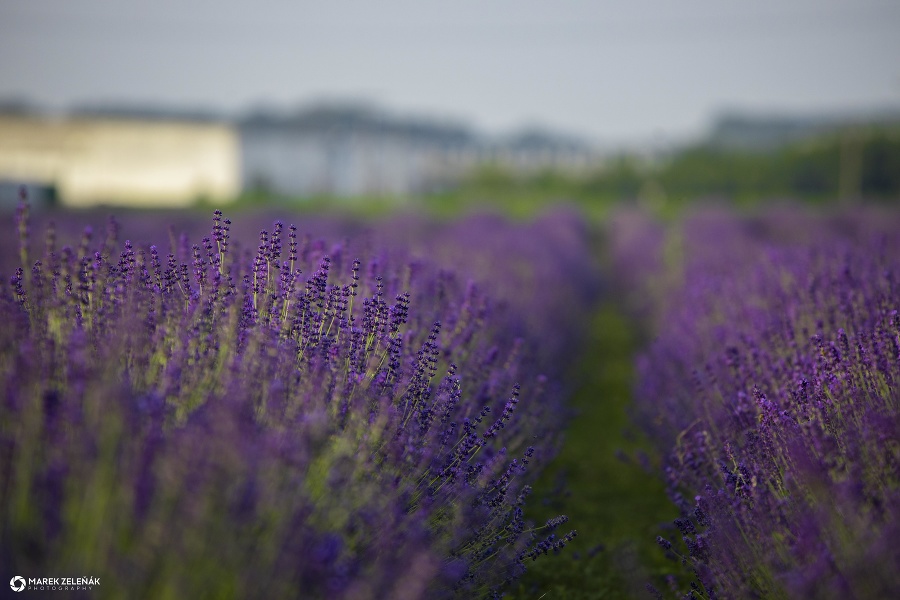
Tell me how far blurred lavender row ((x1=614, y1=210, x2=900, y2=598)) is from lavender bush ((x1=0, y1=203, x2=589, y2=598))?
23.1 inches

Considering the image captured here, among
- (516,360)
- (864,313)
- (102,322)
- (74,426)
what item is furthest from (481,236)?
(74,426)

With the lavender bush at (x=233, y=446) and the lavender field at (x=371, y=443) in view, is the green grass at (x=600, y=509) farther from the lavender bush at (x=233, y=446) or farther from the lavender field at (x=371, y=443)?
the lavender bush at (x=233, y=446)

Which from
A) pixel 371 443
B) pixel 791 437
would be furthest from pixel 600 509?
pixel 371 443

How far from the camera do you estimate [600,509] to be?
4.91m

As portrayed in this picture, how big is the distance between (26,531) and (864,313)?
3.53 m

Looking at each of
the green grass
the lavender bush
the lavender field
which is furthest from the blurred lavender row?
the lavender bush

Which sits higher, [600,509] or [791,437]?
[791,437]

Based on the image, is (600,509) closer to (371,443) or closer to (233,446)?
(371,443)

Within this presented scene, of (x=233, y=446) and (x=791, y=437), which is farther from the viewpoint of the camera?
(x=791, y=437)

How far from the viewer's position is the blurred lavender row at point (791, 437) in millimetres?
2131

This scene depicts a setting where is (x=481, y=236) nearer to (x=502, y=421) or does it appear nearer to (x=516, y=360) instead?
(x=516, y=360)

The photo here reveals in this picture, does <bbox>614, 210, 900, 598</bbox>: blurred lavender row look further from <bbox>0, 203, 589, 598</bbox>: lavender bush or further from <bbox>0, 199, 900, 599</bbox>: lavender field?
<bbox>0, 203, 589, 598</bbox>: lavender bush

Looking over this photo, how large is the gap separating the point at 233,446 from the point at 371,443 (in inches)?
25.8

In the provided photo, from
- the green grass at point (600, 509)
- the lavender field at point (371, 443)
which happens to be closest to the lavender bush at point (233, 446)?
the lavender field at point (371, 443)
